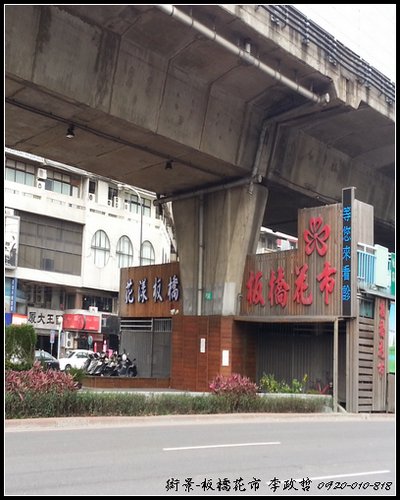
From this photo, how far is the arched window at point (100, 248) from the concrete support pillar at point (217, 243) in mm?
28636

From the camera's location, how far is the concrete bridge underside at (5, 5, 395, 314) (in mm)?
16859

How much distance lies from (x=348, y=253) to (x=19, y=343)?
11.0 metres

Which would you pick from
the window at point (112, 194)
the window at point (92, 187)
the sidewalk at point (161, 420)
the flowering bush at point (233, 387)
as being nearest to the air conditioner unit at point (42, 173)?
the window at point (92, 187)

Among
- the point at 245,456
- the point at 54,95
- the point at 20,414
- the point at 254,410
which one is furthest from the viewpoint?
the point at 254,410

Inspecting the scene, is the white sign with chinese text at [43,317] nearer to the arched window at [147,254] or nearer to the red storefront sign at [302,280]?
the arched window at [147,254]

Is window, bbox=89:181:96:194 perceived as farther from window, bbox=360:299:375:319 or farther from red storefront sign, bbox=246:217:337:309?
window, bbox=360:299:375:319

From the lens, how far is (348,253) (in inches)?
862

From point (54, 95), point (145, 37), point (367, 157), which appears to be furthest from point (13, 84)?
point (367, 157)

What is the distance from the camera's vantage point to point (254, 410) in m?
18.3

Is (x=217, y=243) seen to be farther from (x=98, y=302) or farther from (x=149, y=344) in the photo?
(x=98, y=302)

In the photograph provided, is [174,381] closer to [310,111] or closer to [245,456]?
[310,111]

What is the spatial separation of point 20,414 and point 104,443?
10.7 ft

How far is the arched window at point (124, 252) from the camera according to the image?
58041mm

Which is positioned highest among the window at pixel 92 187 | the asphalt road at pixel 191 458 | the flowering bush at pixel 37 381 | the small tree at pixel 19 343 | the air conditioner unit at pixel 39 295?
the window at pixel 92 187
